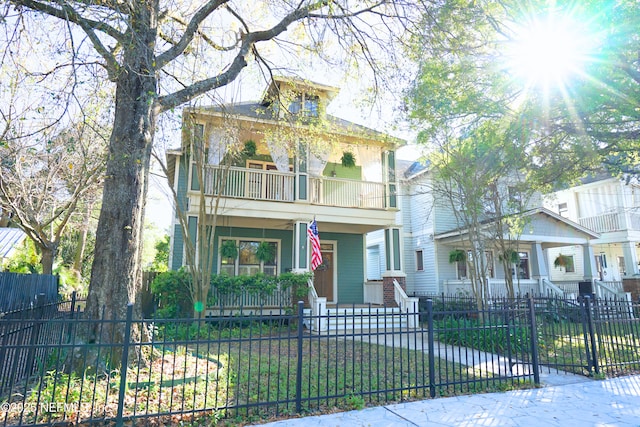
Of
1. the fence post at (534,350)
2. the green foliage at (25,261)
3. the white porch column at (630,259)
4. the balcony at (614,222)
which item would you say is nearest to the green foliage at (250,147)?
the green foliage at (25,261)

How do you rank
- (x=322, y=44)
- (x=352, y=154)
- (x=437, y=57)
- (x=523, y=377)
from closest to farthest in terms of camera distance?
(x=523, y=377) → (x=437, y=57) → (x=322, y=44) → (x=352, y=154)

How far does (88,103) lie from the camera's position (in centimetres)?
765

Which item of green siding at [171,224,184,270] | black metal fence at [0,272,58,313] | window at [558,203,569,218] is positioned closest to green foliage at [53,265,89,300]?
green siding at [171,224,184,270]

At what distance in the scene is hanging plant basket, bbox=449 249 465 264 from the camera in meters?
17.5

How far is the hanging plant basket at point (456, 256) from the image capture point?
17.5 meters

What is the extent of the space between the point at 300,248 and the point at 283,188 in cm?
224

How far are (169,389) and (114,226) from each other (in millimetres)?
2527

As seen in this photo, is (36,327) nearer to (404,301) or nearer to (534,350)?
(534,350)

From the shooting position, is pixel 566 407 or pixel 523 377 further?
pixel 523 377

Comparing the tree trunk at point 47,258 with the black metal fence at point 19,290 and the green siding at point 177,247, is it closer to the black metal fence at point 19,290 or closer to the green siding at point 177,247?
the green siding at point 177,247

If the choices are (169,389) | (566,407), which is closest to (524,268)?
(566,407)

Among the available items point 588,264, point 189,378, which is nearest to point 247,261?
point 189,378

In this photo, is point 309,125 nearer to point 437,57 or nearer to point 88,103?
point 437,57

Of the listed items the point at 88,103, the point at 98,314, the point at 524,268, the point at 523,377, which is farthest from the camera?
the point at 524,268
